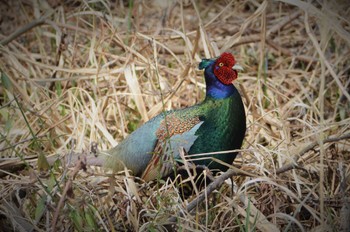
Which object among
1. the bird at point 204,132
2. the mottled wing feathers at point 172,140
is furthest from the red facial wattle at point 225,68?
the mottled wing feathers at point 172,140

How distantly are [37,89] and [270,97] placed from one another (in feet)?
4.34

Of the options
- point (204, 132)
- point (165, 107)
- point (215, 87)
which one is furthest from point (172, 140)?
point (165, 107)

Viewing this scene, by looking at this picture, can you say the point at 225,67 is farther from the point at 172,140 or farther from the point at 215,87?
the point at 172,140

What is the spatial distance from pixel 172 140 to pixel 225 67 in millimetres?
393

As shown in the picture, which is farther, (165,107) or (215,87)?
(165,107)

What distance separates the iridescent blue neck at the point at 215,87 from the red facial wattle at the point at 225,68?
18 mm

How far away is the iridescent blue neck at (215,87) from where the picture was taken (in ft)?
8.96

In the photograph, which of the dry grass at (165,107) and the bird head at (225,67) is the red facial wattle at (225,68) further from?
the dry grass at (165,107)

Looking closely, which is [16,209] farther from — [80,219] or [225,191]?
[225,191]

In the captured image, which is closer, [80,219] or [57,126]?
[80,219]

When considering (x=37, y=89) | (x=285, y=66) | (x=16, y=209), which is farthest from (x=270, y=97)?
(x=16, y=209)

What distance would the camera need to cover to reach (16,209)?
2293mm

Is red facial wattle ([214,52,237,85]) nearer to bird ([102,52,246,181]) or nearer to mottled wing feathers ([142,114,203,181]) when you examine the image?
bird ([102,52,246,181])

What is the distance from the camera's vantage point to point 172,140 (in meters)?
2.68
